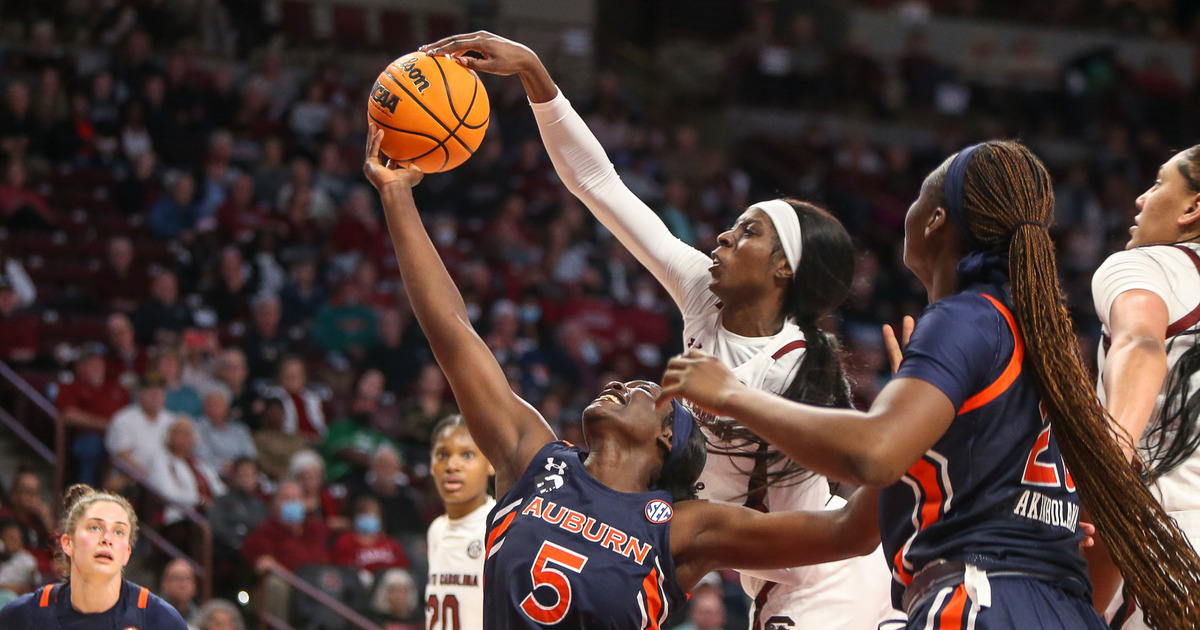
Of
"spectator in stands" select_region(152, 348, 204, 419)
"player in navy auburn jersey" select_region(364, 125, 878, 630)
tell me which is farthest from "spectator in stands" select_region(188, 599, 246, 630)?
"player in navy auburn jersey" select_region(364, 125, 878, 630)

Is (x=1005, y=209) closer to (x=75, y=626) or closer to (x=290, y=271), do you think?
(x=75, y=626)

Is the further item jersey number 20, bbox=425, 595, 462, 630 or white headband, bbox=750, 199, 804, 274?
jersey number 20, bbox=425, 595, 462, 630

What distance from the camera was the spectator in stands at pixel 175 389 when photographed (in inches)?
393

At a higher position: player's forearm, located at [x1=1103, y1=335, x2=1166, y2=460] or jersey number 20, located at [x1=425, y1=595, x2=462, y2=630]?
player's forearm, located at [x1=1103, y1=335, x2=1166, y2=460]

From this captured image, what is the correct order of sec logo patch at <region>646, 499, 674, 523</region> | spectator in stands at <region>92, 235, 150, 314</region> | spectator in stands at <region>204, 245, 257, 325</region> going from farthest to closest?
spectator in stands at <region>204, 245, 257, 325</region> < spectator in stands at <region>92, 235, 150, 314</region> < sec logo patch at <region>646, 499, 674, 523</region>

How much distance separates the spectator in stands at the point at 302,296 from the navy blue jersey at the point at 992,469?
9.84m

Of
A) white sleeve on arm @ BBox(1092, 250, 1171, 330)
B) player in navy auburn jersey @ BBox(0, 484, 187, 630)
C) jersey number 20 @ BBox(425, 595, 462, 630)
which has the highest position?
white sleeve on arm @ BBox(1092, 250, 1171, 330)

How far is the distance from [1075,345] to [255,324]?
965 centimetres

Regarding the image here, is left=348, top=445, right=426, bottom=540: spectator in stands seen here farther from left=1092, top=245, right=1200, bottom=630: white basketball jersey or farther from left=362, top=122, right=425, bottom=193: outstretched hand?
left=1092, top=245, right=1200, bottom=630: white basketball jersey

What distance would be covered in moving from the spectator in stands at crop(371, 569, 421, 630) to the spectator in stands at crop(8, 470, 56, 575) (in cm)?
210

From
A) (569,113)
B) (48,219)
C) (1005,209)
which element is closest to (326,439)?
(48,219)

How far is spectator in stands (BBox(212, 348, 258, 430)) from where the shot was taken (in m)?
10.2

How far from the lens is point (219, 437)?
9883 mm

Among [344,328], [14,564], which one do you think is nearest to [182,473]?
[14,564]
